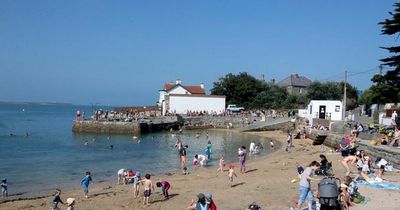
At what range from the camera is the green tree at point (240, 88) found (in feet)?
260

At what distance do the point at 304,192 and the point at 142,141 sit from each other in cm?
3561

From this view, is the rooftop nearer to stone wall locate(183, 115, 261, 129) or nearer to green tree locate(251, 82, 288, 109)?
green tree locate(251, 82, 288, 109)

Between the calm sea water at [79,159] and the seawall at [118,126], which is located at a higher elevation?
the seawall at [118,126]

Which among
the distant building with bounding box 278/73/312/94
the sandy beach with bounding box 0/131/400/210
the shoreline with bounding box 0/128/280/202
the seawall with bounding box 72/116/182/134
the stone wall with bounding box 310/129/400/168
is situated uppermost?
the distant building with bounding box 278/73/312/94

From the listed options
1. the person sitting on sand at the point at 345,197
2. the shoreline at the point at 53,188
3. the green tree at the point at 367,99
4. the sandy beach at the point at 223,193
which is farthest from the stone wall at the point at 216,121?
the person sitting on sand at the point at 345,197

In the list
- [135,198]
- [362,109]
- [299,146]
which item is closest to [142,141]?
[299,146]

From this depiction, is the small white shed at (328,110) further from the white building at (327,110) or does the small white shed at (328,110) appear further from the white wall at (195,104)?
the white wall at (195,104)

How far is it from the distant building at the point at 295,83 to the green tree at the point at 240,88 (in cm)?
788

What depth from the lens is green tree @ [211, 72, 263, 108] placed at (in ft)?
260

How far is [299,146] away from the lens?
37.7 meters

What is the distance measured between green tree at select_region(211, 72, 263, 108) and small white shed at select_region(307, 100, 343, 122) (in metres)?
29.6

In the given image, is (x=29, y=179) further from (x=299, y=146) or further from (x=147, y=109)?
(x=147, y=109)

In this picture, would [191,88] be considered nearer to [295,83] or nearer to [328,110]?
[295,83]

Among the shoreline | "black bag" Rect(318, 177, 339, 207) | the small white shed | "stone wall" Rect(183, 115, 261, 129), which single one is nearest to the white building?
the small white shed
